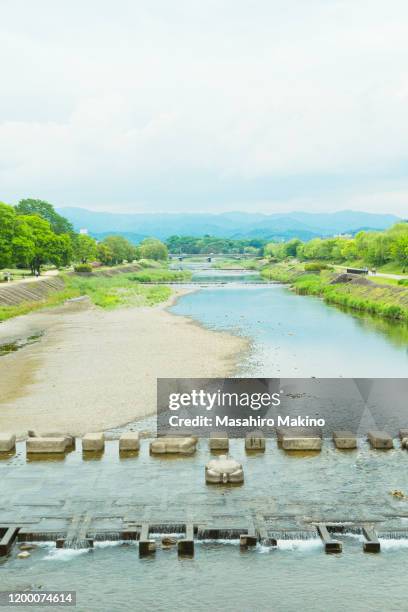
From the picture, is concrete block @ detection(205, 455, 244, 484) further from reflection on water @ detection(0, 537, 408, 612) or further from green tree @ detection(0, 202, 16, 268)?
green tree @ detection(0, 202, 16, 268)

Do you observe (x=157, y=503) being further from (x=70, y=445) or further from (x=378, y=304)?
(x=378, y=304)

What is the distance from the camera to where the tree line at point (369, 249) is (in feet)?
299

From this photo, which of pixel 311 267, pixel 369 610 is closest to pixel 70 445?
pixel 369 610

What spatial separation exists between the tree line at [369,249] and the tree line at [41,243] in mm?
47439

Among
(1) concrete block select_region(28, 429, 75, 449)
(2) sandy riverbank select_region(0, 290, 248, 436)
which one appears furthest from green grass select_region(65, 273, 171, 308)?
(1) concrete block select_region(28, 429, 75, 449)

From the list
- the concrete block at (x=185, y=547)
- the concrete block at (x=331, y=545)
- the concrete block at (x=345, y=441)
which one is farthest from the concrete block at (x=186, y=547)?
the concrete block at (x=345, y=441)

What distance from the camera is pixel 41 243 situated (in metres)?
91.2

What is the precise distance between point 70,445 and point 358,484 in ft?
33.0

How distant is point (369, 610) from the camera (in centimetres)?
1270

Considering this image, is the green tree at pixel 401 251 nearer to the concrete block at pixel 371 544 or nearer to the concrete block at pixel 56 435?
the concrete block at pixel 56 435

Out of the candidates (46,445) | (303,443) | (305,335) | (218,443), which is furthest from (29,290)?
(303,443)

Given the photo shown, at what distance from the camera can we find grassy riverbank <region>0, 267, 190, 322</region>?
68.1m

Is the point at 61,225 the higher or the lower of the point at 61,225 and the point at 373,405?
the higher

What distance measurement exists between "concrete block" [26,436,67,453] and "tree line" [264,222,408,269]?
229 feet
